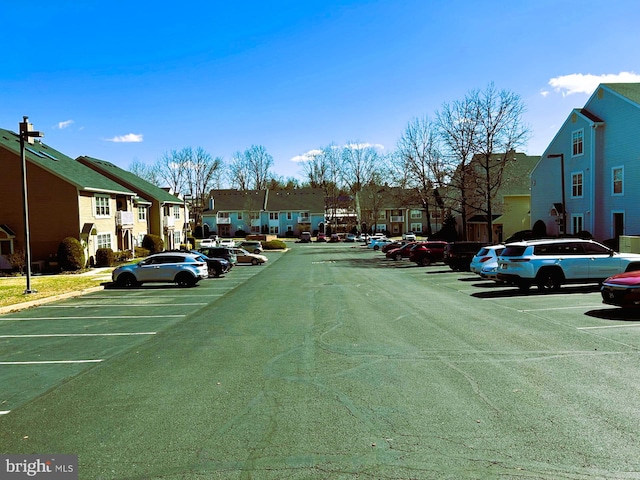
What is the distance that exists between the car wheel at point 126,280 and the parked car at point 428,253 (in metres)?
20.2

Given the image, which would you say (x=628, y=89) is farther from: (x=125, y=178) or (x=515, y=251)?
(x=125, y=178)

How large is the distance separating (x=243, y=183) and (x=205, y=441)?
362ft

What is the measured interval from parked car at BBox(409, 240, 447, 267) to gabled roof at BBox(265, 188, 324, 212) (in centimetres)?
6248

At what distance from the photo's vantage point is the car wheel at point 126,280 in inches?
1005

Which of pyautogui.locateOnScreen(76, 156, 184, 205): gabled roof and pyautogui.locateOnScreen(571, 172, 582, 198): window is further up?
pyautogui.locateOnScreen(76, 156, 184, 205): gabled roof

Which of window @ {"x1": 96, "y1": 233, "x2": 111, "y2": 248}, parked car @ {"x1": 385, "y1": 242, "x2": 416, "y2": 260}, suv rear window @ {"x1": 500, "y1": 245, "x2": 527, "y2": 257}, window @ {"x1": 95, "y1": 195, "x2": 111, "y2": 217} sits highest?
window @ {"x1": 95, "y1": 195, "x2": 111, "y2": 217}

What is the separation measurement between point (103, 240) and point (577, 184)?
118 feet

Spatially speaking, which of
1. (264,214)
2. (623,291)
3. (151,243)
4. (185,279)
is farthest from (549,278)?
(264,214)

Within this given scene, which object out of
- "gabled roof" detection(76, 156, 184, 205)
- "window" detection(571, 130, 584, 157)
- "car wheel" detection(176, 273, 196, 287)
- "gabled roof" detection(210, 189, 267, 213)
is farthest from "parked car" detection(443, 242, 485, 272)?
"gabled roof" detection(210, 189, 267, 213)

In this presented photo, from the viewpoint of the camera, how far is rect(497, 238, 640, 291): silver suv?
19.0m

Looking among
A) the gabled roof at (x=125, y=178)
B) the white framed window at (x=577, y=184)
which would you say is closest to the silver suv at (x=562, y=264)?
the white framed window at (x=577, y=184)

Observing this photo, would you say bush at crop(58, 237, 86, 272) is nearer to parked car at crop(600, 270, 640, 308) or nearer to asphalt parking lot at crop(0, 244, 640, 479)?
asphalt parking lot at crop(0, 244, 640, 479)

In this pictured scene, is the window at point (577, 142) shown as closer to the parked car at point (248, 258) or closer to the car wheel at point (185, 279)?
the parked car at point (248, 258)

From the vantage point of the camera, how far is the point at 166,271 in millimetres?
25125
